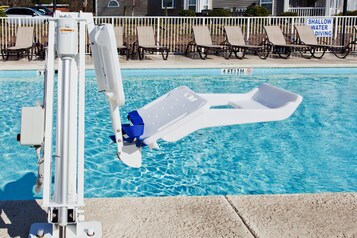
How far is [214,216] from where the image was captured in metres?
3.20

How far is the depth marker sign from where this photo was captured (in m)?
15.7

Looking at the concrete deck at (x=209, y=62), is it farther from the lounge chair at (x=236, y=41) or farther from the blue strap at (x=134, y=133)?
the blue strap at (x=134, y=133)

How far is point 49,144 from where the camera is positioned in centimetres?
258

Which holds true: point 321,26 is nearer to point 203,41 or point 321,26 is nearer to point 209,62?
point 203,41

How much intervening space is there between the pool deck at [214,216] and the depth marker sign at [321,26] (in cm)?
1283

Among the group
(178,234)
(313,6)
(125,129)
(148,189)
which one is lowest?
(148,189)

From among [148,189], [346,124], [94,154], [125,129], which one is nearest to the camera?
[125,129]

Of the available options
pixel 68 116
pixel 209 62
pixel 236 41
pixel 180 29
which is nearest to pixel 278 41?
pixel 236 41

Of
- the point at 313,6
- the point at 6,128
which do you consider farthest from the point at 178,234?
the point at 313,6

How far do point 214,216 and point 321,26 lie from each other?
13604mm

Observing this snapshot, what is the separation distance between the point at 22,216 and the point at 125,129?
83 centimetres

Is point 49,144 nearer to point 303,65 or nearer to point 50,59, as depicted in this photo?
point 50,59

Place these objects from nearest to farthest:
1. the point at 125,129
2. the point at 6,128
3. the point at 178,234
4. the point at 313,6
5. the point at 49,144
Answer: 1. the point at 49,144
2. the point at 178,234
3. the point at 125,129
4. the point at 6,128
5. the point at 313,6

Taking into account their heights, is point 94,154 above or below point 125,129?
below
